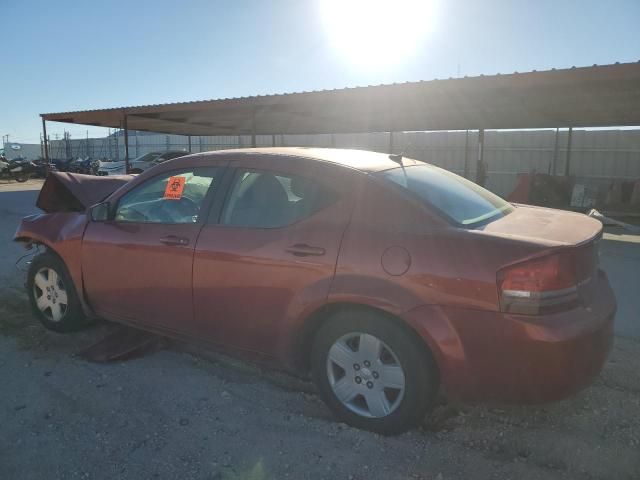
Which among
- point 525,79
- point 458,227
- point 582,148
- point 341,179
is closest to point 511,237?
point 458,227

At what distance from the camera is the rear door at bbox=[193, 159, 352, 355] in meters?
2.77

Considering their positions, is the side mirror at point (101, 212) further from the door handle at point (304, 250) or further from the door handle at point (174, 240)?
the door handle at point (304, 250)

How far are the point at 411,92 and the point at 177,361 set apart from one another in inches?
289

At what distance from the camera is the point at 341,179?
287 centimetres

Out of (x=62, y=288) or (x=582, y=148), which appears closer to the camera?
(x=62, y=288)

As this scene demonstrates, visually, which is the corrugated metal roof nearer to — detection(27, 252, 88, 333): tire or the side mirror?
the side mirror

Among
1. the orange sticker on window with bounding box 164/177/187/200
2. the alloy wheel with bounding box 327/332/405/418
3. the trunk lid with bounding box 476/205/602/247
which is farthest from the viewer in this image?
the orange sticker on window with bounding box 164/177/187/200

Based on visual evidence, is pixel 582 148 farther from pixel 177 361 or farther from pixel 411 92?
pixel 177 361

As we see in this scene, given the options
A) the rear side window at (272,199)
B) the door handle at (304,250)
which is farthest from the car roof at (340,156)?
the door handle at (304,250)

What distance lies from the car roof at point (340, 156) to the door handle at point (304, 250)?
1.78 feet

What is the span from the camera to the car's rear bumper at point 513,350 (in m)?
2.31

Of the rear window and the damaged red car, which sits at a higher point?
the rear window

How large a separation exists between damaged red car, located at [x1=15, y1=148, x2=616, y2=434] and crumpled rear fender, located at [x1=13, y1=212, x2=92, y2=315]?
0.10 metres

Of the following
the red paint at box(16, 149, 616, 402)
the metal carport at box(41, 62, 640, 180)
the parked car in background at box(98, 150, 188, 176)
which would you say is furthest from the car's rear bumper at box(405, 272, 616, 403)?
the parked car in background at box(98, 150, 188, 176)
